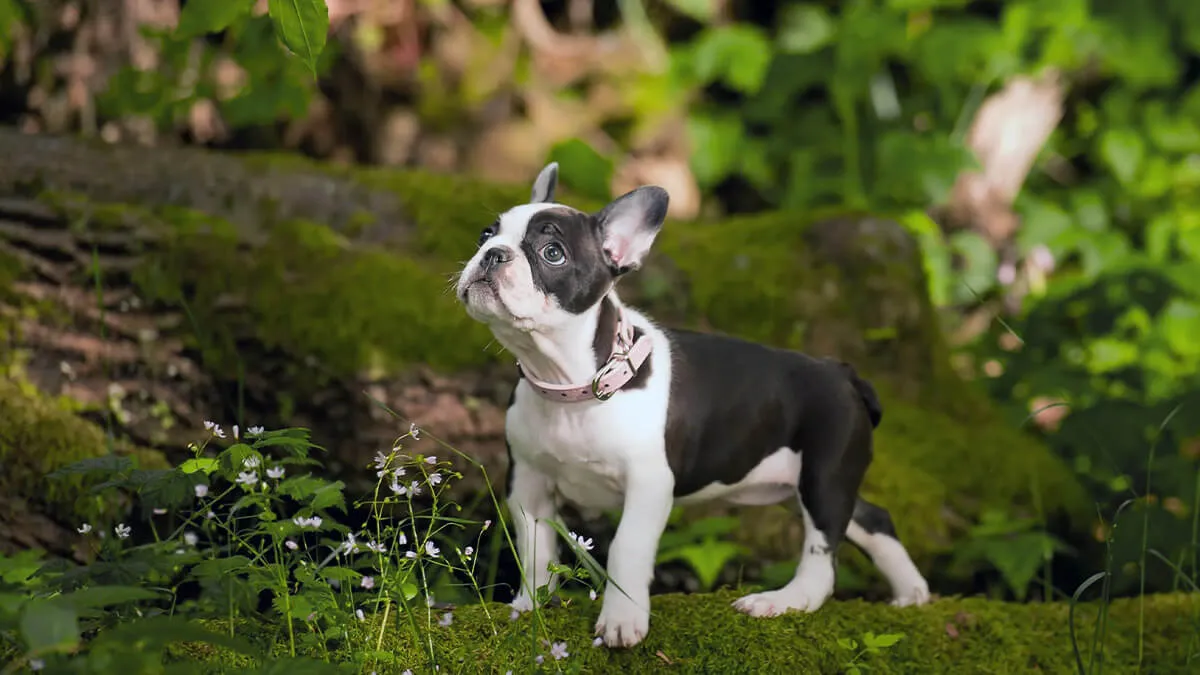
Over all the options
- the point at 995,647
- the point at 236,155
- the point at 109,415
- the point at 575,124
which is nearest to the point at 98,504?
the point at 109,415

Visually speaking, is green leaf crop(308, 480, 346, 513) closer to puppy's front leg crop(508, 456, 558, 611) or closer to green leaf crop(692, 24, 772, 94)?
puppy's front leg crop(508, 456, 558, 611)

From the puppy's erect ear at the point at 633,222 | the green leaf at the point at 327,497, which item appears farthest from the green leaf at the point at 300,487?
the puppy's erect ear at the point at 633,222

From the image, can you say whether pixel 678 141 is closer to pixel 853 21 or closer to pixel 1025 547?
pixel 853 21

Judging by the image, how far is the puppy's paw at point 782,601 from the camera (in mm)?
3041

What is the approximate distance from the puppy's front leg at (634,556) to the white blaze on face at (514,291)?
0.44 m

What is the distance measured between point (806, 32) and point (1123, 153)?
2137 mm

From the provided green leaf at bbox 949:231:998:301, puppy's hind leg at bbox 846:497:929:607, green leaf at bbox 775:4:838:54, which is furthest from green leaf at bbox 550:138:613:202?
puppy's hind leg at bbox 846:497:929:607

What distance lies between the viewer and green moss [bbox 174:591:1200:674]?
2760 millimetres

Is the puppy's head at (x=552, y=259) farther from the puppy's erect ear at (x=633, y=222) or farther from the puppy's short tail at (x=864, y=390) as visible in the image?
the puppy's short tail at (x=864, y=390)

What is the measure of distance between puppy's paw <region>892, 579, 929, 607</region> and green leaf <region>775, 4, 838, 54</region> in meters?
4.85

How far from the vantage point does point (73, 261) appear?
4.23 metres

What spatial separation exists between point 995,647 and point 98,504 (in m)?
2.71

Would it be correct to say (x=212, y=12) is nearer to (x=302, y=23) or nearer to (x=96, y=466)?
(x=302, y=23)

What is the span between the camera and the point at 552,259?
2.73 m
